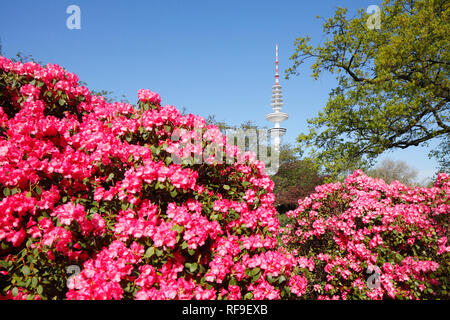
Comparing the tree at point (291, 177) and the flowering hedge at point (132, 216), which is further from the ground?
the tree at point (291, 177)

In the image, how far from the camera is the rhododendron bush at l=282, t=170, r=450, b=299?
387 cm

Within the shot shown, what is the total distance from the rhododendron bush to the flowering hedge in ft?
5.34

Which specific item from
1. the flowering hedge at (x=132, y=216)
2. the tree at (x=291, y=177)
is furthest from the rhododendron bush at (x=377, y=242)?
the tree at (x=291, y=177)

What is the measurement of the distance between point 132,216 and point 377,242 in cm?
379

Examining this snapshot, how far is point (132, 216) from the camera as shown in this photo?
2.53 m

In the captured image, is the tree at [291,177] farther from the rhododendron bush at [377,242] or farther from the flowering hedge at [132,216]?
the flowering hedge at [132,216]

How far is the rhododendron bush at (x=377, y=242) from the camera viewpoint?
387 centimetres

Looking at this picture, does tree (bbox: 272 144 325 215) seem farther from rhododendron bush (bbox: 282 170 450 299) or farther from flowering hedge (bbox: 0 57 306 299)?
flowering hedge (bbox: 0 57 306 299)

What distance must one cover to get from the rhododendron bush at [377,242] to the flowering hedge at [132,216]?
5.34 ft

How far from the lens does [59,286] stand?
2.35m

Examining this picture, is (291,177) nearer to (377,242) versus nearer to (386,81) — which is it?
(386,81)

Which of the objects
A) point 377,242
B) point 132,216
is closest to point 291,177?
point 377,242
